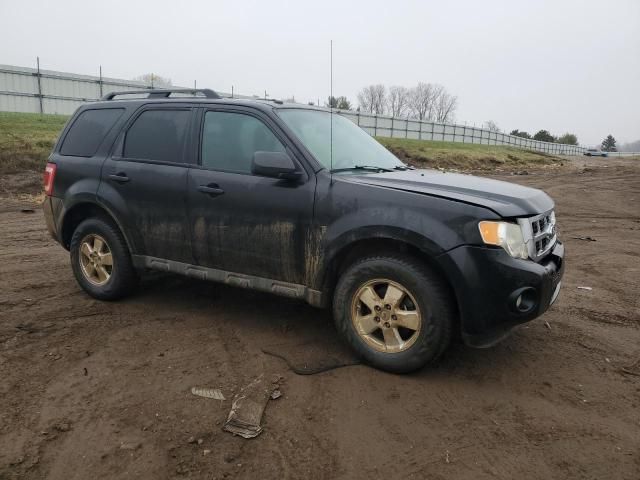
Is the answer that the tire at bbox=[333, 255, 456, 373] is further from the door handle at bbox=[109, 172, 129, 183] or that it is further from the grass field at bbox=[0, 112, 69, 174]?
the grass field at bbox=[0, 112, 69, 174]

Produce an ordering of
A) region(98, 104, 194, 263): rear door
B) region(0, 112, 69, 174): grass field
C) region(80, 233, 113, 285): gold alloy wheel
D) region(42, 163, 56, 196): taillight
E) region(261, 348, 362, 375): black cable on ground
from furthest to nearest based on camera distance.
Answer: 1. region(0, 112, 69, 174): grass field
2. region(42, 163, 56, 196): taillight
3. region(80, 233, 113, 285): gold alloy wheel
4. region(98, 104, 194, 263): rear door
5. region(261, 348, 362, 375): black cable on ground

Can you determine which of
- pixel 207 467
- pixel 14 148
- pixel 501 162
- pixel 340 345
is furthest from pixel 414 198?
pixel 501 162

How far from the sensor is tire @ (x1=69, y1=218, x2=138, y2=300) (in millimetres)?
4934

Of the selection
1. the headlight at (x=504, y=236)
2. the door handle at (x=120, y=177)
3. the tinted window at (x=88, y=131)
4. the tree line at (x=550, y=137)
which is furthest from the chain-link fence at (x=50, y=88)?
the tree line at (x=550, y=137)

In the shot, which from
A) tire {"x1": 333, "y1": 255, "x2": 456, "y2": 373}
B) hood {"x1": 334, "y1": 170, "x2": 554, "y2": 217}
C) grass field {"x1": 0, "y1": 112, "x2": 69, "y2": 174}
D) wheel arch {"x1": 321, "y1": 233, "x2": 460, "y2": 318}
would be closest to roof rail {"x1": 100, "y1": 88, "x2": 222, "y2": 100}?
hood {"x1": 334, "y1": 170, "x2": 554, "y2": 217}

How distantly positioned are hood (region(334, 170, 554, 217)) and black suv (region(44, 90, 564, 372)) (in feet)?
0.05

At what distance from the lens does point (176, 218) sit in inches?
177

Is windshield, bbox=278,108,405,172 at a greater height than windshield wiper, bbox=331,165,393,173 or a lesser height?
greater

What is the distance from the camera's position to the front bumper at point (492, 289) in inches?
130

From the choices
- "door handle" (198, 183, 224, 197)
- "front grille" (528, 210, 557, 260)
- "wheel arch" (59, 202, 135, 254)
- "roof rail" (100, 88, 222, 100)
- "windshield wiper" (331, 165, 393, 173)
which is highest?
"roof rail" (100, 88, 222, 100)

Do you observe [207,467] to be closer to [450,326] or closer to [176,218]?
[450,326]

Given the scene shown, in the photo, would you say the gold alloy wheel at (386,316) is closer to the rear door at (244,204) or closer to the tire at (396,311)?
the tire at (396,311)

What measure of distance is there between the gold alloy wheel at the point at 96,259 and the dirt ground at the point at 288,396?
0.26 metres

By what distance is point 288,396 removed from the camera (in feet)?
11.1
